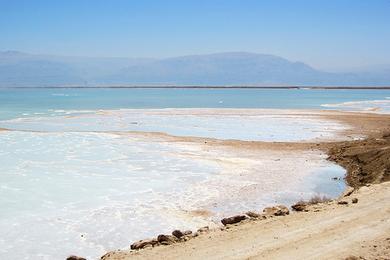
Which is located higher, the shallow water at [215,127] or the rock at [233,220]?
the rock at [233,220]

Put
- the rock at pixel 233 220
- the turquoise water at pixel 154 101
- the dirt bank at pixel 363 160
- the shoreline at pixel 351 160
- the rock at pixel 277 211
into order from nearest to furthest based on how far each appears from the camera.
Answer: the shoreline at pixel 351 160 → the rock at pixel 233 220 → the rock at pixel 277 211 → the dirt bank at pixel 363 160 → the turquoise water at pixel 154 101

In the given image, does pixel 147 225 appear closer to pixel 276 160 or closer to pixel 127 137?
pixel 276 160

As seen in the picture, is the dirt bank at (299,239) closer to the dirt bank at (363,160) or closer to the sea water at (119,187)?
the sea water at (119,187)

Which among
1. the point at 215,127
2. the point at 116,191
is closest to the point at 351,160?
the point at 116,191

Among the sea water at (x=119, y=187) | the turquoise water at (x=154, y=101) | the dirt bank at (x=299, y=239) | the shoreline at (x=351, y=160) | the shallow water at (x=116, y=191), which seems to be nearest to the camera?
the dirt bank at (x=299, y=239)

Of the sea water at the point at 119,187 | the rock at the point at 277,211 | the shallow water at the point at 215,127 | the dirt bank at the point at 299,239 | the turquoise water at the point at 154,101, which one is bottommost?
the turquoise water at the point at 154,101

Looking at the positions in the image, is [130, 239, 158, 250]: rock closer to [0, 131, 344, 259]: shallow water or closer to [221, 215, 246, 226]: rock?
[0, 131, 344, 259]: shallow water

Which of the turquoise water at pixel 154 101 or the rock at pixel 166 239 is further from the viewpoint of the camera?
→ the turquoise water at pixel 154 101

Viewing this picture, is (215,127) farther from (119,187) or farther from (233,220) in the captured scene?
(233,220)

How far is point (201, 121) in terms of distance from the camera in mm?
35750

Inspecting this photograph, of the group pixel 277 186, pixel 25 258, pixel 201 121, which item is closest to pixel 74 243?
pixel 25 258

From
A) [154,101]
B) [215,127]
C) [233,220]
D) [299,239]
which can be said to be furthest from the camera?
[154,101]

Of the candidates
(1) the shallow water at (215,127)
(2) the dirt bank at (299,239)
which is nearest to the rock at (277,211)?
(2) the dirt bank at (299,239)

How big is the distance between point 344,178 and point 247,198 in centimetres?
430
